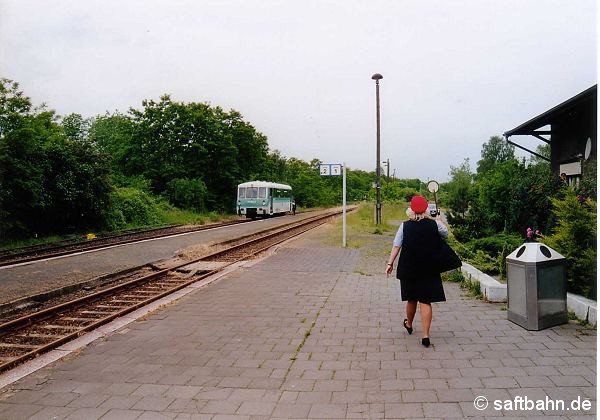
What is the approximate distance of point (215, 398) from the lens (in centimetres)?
399

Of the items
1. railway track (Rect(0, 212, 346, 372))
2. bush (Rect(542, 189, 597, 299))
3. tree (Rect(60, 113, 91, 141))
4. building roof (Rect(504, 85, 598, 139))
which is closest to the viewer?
railway track (Rect(0, 212, 346, 372))

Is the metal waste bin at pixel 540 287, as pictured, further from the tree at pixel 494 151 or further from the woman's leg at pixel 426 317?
the tree at pixel 494 151

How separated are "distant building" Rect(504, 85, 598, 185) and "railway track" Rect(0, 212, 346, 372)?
8293 mm

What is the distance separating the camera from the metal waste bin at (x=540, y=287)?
550 centimetres

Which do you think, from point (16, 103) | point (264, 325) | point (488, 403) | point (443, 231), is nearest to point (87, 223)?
point (16, 103)

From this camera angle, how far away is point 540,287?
5.50 m

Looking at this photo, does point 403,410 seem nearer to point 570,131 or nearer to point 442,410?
point 442,410

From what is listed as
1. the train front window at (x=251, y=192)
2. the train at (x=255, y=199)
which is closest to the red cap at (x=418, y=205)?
the train at (x=255, y=199)

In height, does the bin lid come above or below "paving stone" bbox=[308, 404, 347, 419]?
above

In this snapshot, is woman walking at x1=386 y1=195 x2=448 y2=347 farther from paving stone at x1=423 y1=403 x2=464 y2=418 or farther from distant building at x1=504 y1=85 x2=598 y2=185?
distant building at x1=504 y1=85 x2=598 y2=185

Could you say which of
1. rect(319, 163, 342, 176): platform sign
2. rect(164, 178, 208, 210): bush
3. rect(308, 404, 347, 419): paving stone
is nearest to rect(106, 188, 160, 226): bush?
rect(164, 178, 208, 210): bush

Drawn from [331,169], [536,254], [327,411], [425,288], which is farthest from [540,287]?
[331,169]

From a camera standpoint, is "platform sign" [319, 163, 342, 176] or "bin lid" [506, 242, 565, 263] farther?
"platform sign" [319, 163, 342, 176]

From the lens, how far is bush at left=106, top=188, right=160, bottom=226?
1011 inches
